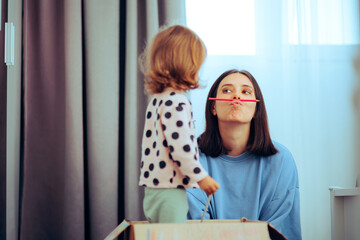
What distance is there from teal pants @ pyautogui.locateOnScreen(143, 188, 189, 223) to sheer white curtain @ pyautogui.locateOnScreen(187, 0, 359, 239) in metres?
0.72

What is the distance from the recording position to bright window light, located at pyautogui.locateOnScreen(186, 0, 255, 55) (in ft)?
5.49

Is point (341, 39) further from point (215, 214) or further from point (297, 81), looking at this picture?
point (215, 214)

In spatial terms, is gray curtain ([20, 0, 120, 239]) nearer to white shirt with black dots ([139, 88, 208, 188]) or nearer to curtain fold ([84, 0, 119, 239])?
curtain fold ([84, 0, 119, 239])

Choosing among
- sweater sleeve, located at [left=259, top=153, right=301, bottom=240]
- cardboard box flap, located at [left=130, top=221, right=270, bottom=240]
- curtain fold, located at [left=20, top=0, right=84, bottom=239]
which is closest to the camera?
cardboard box flap, located at [left=130, top=221, right=270, bottom=240]

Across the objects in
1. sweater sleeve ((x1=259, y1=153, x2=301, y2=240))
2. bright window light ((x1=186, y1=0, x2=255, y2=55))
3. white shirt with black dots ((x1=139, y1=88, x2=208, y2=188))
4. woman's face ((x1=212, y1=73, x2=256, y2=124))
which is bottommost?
sweater sleeve ((x1=259, y1=153, x2=301, y2=240))

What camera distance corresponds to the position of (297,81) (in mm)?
1705

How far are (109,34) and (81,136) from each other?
416 millimetres

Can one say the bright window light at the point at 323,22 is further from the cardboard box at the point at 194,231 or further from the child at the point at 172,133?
the cardboard box at the point at 194,231

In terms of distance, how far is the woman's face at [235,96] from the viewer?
1.26 m

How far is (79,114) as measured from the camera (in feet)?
5.14

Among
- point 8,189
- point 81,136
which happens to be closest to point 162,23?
point 81,136

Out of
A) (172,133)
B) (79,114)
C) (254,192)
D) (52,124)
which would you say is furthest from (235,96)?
(52,124)

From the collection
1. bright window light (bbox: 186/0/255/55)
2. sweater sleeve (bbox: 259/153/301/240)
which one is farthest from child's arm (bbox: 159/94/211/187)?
bright window light (bbox: 186/0/255/55)

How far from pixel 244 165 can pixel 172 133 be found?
0.48 meters
